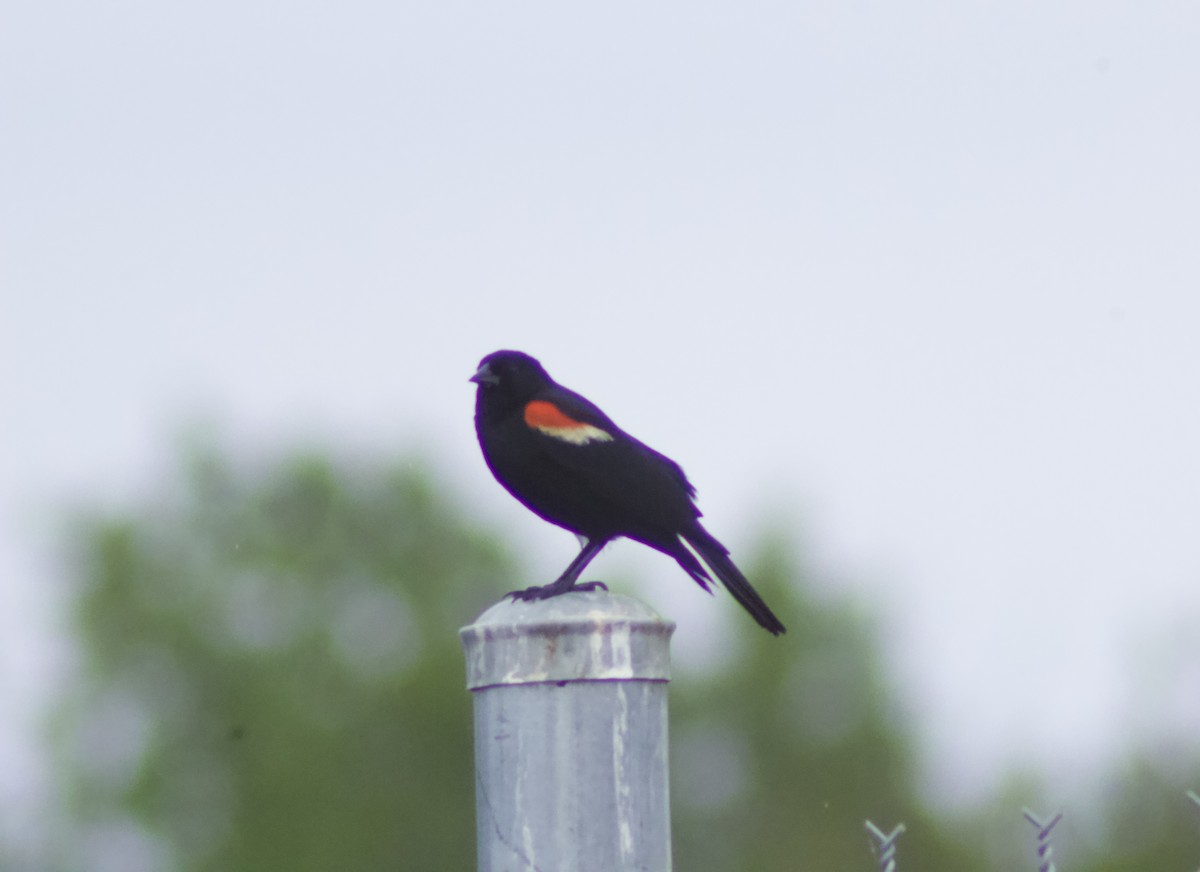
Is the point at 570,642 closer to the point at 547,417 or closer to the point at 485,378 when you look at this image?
the point at 547,417

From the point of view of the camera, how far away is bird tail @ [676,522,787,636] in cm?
480

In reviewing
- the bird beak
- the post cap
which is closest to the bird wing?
the bird beak

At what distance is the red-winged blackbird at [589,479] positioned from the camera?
5.06 metres

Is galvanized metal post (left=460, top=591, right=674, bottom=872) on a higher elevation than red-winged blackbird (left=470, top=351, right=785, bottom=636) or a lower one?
lower

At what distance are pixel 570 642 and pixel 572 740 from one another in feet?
0.53

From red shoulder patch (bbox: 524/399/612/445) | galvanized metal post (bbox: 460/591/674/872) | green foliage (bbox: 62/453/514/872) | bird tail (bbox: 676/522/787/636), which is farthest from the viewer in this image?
green foliage (bbox: 62/453/514/872)

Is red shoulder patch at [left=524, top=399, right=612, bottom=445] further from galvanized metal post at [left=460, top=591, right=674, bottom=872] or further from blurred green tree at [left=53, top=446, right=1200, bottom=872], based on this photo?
blurred green tree at [left=53, top=446, right=1200, bottom=872]

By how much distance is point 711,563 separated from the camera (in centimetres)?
501

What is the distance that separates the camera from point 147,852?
2462cm

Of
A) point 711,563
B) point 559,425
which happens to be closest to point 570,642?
point 711,563

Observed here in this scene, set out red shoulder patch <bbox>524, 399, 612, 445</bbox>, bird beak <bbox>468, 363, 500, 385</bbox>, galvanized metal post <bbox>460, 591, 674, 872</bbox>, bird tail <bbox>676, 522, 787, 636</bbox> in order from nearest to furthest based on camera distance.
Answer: galvanized metal post <bbox>460, 591, 674, 872</bbox> → bird tail <bbox>676, 522, 787, 636</bbox> → red shoulder patch <bbox>524, 399, 612, 445</bbox> → bird beak <bbox>468, 363, 500, 385</bbox>

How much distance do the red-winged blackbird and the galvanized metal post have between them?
5.30ft

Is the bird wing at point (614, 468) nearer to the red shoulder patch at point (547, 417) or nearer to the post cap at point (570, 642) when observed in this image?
the red shoulder patch at point (547, 417)

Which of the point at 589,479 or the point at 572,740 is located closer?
the point at 572,740
